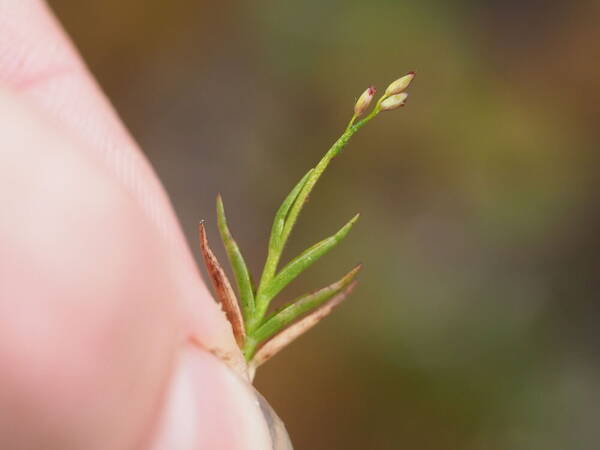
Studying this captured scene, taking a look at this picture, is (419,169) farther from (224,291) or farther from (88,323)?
(88,323)

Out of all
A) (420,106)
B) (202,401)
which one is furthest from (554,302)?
(202,401)

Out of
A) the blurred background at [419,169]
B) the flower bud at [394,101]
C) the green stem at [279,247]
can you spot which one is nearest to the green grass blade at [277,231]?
the green stem at [279,247]

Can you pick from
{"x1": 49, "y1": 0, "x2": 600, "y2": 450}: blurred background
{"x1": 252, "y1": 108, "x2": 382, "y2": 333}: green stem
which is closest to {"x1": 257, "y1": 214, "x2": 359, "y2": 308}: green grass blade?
{"x1": 252, "y1": 108, "x2": 382, "y2": 333}: green stem

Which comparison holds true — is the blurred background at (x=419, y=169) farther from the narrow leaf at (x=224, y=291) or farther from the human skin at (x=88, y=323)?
the human skin at (x=88, y=323)

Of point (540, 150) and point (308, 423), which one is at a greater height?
point (540, 150)

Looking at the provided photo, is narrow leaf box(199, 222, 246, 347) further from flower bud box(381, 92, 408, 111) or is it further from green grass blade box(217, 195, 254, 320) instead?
flower bud box(381, 92, 408, 111)

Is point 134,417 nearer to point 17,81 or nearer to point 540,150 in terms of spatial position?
point 17,81

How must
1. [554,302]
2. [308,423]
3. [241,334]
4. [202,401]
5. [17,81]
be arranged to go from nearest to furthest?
[202,401] → [241,334] → [17,81] → [308,423] → [554,302]

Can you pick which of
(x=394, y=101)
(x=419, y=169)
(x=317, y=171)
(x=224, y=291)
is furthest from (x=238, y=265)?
(x=419, y=169)
